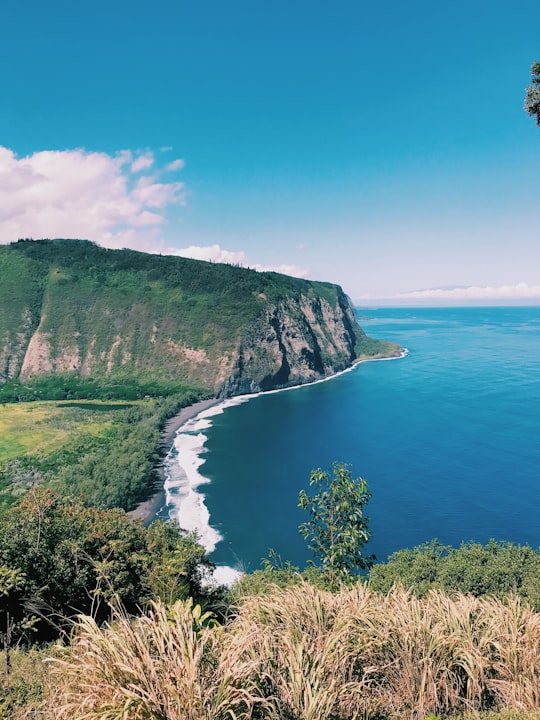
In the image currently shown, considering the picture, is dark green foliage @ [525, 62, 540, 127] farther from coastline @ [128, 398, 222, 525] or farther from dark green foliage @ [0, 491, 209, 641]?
coastline @ [128, 398, 222, 525]

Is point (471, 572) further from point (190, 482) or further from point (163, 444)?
point (163, 444)

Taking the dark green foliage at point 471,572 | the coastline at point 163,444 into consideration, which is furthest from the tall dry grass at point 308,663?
the coastline at point 163,444

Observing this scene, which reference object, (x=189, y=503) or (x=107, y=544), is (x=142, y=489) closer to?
(x=189, y=503)

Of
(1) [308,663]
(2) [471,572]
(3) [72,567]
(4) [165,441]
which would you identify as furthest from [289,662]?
(4) [165,441]

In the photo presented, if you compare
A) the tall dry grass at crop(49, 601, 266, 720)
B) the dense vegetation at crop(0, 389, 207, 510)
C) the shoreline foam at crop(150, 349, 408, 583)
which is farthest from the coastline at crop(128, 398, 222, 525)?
the tall dry grass at crop(49, 601, 266, 720)

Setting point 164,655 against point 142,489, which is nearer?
point 164,655

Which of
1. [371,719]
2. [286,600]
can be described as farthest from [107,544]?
[371,719]
